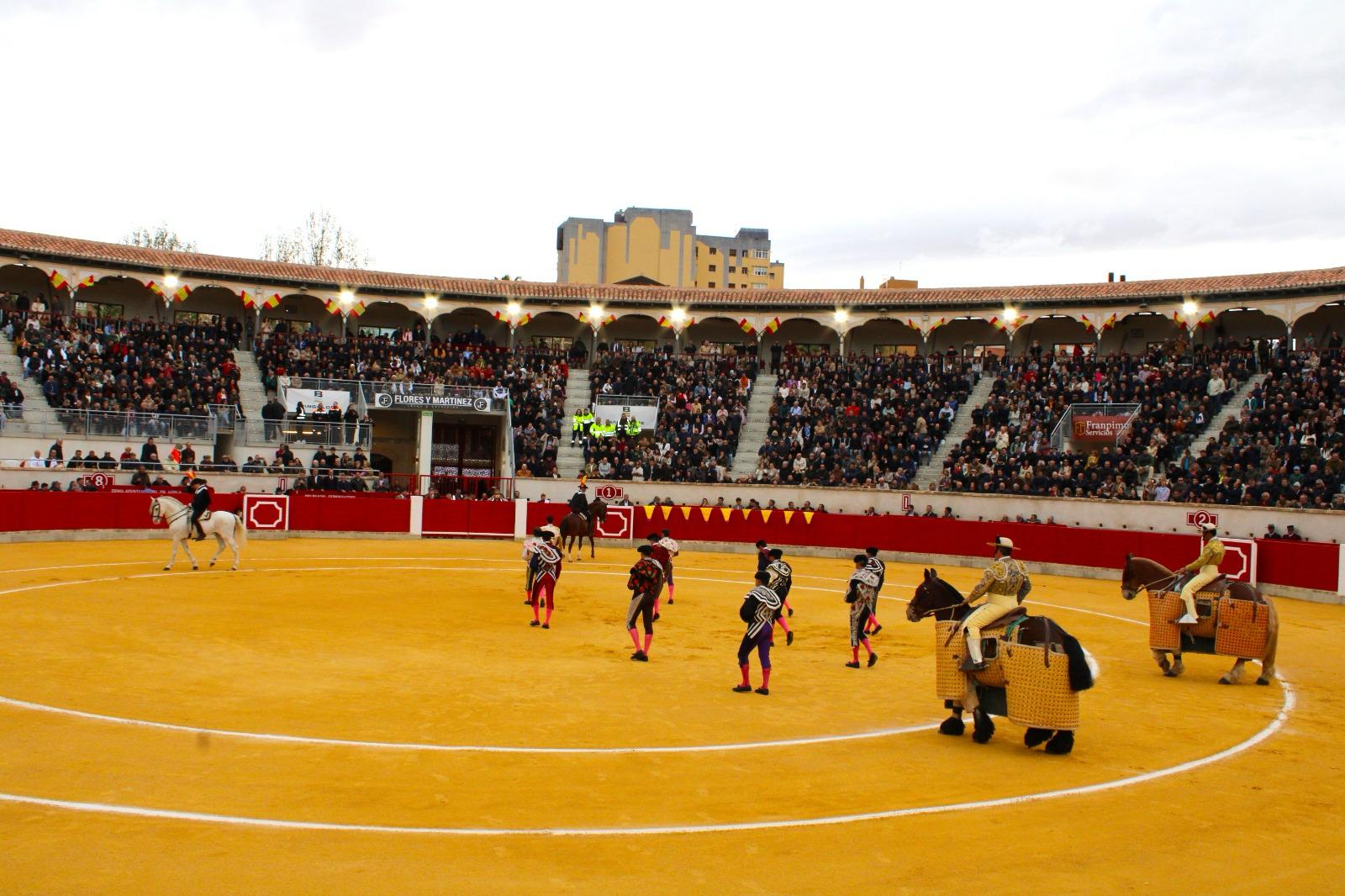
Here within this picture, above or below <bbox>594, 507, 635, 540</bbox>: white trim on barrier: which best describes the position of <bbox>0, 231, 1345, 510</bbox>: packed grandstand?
above

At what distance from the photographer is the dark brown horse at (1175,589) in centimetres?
1428

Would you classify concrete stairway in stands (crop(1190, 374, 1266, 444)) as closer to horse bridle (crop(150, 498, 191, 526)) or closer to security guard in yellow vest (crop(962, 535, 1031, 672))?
security guard in yellow vest (crop(962, 535, 1031, 672))

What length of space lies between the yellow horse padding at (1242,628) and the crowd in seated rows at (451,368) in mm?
28297

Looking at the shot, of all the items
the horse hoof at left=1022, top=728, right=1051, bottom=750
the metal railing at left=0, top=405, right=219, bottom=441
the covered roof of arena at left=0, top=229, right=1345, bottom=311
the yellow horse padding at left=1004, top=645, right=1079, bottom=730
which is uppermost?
the covered roof of arena at left=0, top=229, right=1345, bottom=311

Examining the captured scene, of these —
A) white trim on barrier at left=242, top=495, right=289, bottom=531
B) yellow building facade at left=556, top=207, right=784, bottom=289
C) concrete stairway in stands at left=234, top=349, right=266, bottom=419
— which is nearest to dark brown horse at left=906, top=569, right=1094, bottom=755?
white trim on barrier at left=242, top=495, right=289, bottom=531

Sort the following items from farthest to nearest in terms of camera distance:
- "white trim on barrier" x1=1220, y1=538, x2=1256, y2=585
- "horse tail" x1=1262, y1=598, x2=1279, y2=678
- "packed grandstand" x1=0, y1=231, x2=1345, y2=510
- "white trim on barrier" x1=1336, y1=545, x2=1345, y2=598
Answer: "packed grandstand" x1=0, y1=231, x2=1345, y2=510
"white trim on barrier" x1=1220, y1=538, x2=1256, y2=585
"white trim on barrier" x1=1336, y1=545, x2=1345, y2=598
"horse tail" x1=1262, y1=598, x2=1279, y2=678

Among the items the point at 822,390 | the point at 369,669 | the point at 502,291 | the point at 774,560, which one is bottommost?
the point at 369,669

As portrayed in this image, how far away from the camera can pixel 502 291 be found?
1877 inches

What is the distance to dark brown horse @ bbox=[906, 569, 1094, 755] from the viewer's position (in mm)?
10016

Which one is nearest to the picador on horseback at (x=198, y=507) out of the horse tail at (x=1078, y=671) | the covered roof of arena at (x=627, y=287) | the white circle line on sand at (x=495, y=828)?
the white circle line on sand at (x=495, y=828)

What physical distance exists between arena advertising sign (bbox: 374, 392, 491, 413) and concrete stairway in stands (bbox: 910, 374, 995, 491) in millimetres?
17563

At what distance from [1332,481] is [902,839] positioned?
95.0ft

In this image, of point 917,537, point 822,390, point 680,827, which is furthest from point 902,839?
point 822,390

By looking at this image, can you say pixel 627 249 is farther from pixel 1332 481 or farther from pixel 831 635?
pixel 831 635
